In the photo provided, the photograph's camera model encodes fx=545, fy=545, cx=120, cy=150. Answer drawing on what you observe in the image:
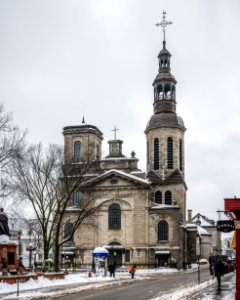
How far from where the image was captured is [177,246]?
67938 mm

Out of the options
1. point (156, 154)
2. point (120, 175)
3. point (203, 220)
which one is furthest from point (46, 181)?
point (203, 220)

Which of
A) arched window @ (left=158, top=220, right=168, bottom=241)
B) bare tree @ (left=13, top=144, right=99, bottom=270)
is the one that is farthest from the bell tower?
bare tree @ (left=13, top=144, right=99, bottom=270)

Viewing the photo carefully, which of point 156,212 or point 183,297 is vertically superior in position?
point 156,212

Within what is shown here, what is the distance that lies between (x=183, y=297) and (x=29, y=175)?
22.0 meters

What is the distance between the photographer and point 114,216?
70.6 meters

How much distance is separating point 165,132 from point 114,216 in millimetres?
14333

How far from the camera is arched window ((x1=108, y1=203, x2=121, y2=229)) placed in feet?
230

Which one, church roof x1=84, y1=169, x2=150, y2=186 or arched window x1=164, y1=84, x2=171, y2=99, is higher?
arched window x1=164, y1=84, x2=171, y2=99

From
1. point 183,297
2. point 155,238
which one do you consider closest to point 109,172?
point 155,238

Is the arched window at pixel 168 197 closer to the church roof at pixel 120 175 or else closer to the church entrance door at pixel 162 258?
the church roof at pixel 120 175

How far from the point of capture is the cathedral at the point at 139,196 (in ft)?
225

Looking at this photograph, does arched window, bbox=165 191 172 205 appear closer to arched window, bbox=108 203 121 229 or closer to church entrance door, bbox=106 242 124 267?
arched window, bbox=108 203 121 229

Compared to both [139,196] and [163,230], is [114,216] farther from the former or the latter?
[163,230]

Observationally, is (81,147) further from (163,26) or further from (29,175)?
(29,175)
